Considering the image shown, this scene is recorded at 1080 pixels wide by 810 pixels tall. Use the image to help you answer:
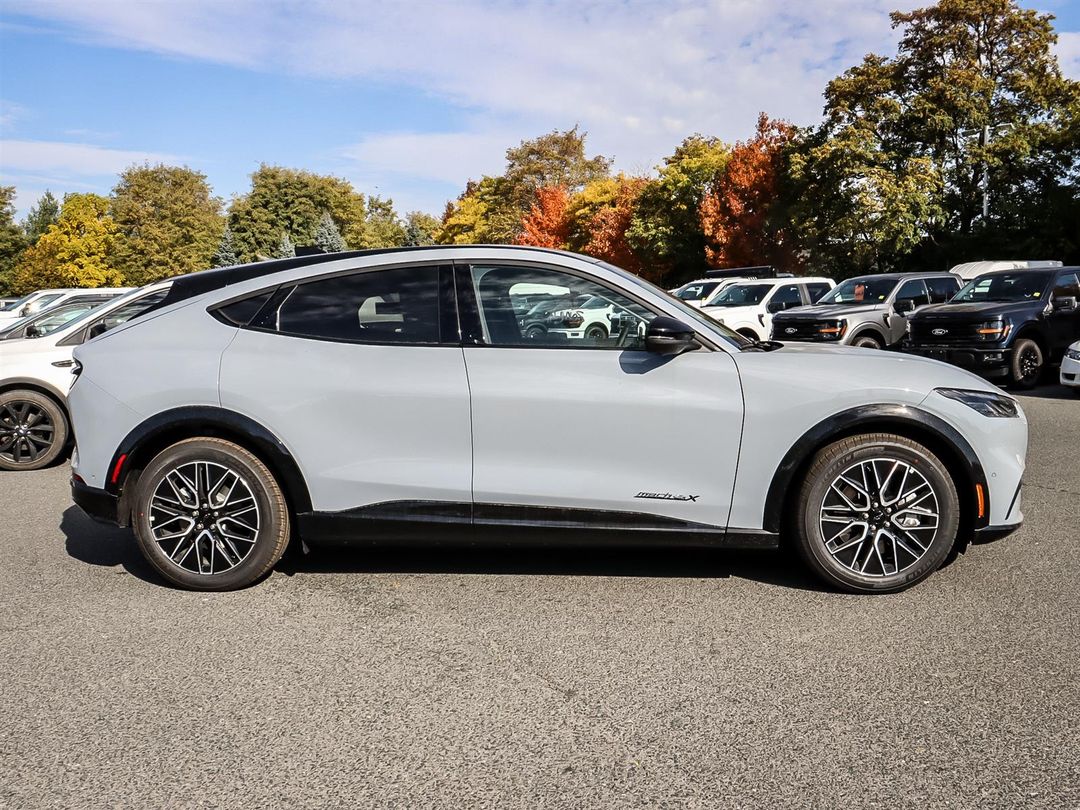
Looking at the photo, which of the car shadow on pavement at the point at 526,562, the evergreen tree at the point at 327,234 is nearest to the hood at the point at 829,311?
the car shadow on pavement at the point at 526,562

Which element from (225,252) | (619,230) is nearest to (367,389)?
(619,230)

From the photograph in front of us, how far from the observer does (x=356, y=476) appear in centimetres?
437

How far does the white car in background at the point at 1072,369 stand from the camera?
1152 centimetres

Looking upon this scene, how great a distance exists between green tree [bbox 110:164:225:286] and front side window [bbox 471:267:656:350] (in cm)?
6869

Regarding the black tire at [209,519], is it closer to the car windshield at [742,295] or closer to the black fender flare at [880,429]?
the black fender flare at [880,429]

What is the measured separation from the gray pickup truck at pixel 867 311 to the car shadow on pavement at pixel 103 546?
452 inches

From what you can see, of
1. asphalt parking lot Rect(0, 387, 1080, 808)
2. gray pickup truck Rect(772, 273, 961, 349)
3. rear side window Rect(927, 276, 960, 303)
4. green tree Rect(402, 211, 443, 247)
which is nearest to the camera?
asphalt parking lot Rect(0, 387, 1080, 808)

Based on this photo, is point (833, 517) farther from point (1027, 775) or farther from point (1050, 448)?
point (1050, 448)

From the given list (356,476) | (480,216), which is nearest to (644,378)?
(356,476)

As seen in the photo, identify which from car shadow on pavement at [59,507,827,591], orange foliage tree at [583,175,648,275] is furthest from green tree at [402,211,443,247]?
car shadow on pavement at [59,507,827,591]

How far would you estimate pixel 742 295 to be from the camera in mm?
19047

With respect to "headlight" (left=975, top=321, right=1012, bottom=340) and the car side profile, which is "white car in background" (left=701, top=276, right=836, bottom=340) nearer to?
"headlight" (left=975, top=321, right=1012, bottom=340)

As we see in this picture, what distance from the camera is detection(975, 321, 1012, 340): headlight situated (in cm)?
1294

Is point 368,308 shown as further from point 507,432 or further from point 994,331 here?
point 994,331
